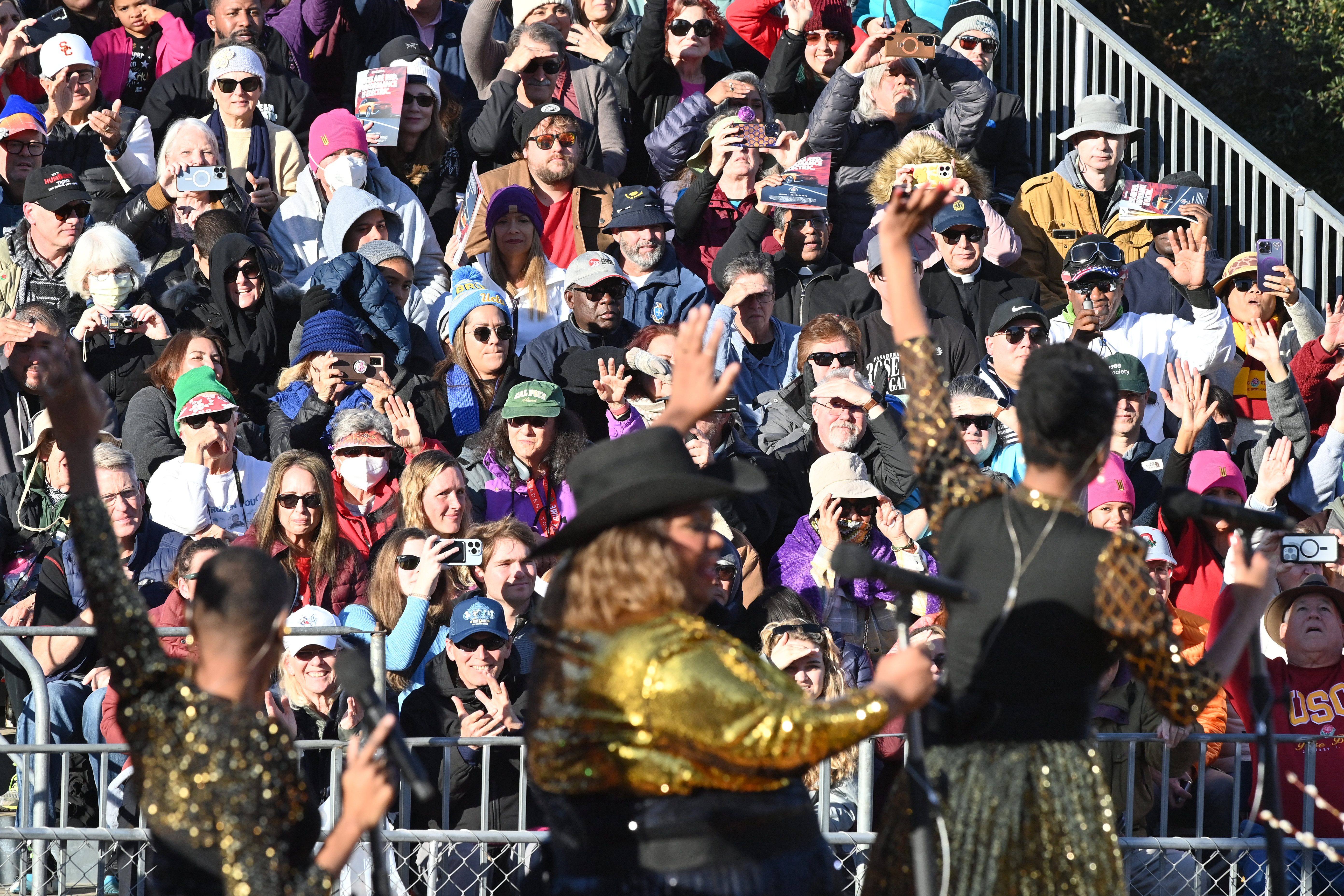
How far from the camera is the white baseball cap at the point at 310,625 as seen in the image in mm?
6430

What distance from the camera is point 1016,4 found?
1246 cm

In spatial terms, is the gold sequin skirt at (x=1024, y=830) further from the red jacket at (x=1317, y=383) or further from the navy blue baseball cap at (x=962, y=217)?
the navy blue baseball cap at (x=962, y=217)

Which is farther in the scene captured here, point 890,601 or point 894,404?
point 894,404

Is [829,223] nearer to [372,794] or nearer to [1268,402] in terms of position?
[1268,402]

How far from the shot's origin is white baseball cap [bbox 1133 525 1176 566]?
23.8ft

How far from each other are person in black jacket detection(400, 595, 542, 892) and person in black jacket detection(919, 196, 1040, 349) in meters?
3.71

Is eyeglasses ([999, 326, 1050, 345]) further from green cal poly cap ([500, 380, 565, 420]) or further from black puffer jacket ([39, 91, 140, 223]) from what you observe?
black puffer jacket ([39, 91, 140, 223])

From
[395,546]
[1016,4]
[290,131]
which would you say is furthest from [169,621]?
[1016,4]

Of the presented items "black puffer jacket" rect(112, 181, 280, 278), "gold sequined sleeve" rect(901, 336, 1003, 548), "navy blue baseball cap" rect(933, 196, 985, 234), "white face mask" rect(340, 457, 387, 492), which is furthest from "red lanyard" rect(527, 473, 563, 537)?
"gold sequined sleeve" rect(901, 336, 1003, 548)

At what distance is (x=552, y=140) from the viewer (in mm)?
9844

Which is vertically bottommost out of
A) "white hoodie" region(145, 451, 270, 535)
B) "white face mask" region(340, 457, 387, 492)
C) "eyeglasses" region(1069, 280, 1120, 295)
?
"white hoodie" region(145, 451, 270, 535)

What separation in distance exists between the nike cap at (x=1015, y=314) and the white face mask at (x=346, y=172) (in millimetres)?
3524

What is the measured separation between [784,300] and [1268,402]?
2.63 metres

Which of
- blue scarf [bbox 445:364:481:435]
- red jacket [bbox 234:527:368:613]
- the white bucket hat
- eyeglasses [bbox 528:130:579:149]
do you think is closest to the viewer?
red jacket [bbox 234:527:368:613]
